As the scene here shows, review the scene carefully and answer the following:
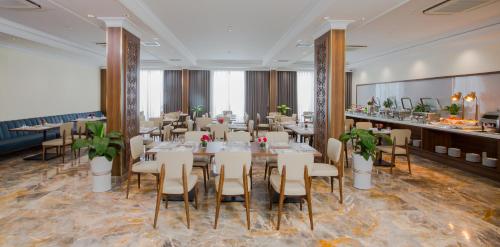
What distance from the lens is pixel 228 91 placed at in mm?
14719

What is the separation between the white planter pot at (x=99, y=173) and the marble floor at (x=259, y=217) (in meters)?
0.17

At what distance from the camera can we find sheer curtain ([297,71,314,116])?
48.5 ft

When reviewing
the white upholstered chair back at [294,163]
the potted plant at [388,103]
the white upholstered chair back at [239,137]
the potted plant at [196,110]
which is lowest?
the white upholstered chair back at [294,163]

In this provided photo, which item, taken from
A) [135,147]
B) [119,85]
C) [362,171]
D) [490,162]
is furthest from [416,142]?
[119,85]

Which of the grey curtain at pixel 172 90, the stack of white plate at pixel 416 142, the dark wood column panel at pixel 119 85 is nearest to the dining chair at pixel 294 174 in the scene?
the dark wood column panel at pixel 119 85

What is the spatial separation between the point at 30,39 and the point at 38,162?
280cm

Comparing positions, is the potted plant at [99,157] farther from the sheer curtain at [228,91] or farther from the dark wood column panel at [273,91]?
the dark wood column panel at [273,91]

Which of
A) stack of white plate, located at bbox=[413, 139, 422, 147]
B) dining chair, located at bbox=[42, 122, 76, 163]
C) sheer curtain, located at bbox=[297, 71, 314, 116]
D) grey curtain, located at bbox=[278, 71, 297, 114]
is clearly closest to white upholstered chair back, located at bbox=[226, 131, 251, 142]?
dining chair, located at bbox=[42, 122, 76, 163]

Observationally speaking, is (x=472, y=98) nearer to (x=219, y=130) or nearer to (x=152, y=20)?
(x=219, y=130)

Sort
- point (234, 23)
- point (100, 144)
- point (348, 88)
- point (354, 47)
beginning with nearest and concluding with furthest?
point (100, 144)
point (234, 23)
point (354, 47)
point (348, 88)

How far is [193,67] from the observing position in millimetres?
13773

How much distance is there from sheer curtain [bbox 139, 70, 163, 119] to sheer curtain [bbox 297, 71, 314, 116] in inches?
254

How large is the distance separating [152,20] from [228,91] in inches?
345

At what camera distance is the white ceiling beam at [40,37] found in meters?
6.28
